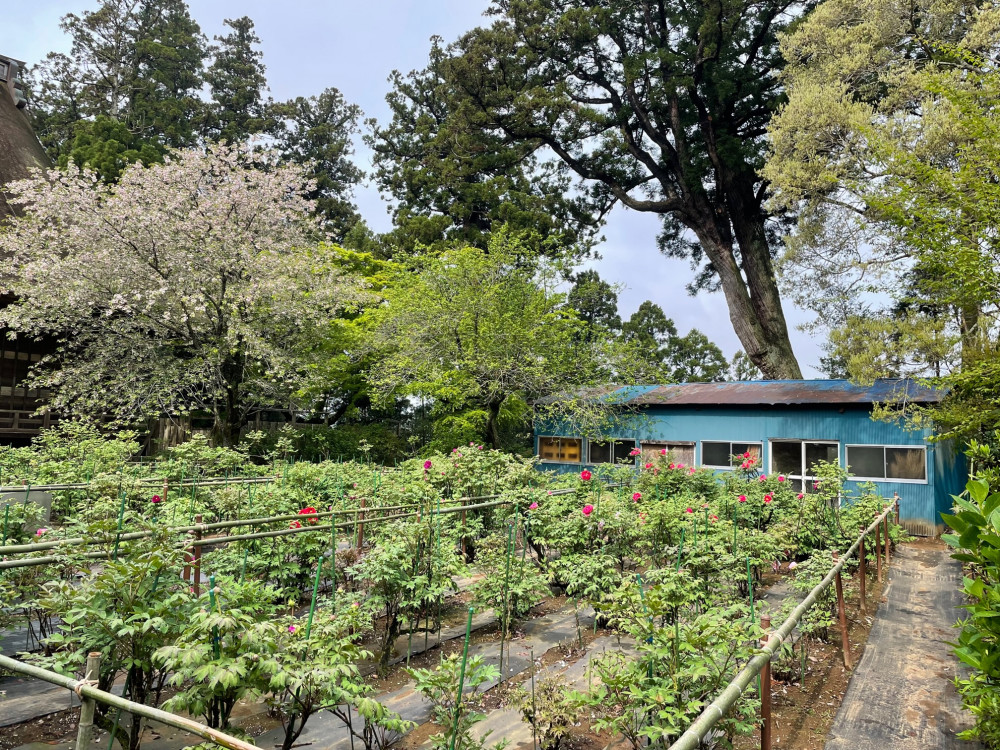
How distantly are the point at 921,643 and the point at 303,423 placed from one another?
67.9 feet

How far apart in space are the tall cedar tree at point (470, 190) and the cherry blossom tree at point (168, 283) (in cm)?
841

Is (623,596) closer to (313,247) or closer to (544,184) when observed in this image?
(313,247)

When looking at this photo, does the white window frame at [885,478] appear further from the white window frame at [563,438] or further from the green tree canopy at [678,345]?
the green tree canopy at [678,345]

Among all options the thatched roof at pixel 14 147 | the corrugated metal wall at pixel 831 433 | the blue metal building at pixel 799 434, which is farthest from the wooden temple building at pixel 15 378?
the corrugated metal wall at pixel 831 433

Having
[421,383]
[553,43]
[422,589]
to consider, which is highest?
[553,43]

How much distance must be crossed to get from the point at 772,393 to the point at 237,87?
119ft

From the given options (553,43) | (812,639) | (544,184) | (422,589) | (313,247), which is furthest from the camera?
(544,184)

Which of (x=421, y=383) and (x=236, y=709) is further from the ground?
(x=421, y=383)

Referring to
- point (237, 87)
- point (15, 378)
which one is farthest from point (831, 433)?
point (237, 87)

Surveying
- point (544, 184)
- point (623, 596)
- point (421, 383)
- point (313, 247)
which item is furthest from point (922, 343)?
point (544, 184)

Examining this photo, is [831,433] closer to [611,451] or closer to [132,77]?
[611,451]

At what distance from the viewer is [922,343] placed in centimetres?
1102

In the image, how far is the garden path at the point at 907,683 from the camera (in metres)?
3.88

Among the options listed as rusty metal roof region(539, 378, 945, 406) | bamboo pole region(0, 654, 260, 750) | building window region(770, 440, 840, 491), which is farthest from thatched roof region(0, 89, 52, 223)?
building window region(770, 440, 840, 491)
